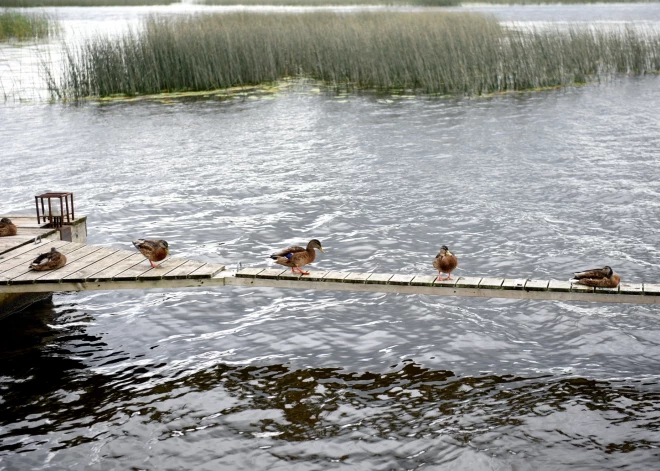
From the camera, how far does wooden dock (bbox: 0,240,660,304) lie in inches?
395

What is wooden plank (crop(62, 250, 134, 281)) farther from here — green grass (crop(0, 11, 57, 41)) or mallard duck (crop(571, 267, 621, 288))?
green grass (crop(0, 11, 57, 41))

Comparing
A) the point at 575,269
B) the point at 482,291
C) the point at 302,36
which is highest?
the point at 302,36

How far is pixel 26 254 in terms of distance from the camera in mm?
11406

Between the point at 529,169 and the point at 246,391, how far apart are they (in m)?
13.0

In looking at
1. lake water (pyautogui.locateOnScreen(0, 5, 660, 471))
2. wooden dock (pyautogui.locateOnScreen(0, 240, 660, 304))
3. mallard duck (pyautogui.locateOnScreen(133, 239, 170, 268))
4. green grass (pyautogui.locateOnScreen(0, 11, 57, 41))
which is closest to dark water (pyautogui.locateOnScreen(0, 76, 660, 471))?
lake water (pyautogui.locateOnScreen(0, 5, 660, 471))

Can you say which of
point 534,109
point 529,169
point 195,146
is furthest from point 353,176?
point 534,109

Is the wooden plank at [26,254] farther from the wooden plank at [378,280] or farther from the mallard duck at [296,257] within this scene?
the wooden plank at [378,280]

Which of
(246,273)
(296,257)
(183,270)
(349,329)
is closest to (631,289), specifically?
(349,329)

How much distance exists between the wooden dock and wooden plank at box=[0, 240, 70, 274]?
10 cm

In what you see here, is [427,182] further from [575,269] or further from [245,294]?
[245,294]

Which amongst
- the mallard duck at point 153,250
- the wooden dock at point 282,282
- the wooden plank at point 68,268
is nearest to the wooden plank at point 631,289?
the wooden dock at point 282,282

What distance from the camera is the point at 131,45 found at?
3003 cm

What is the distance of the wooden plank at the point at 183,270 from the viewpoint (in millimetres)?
10242

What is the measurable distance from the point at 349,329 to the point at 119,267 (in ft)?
10.8
